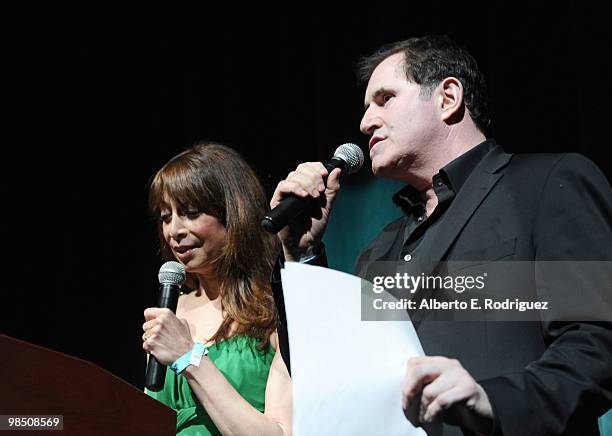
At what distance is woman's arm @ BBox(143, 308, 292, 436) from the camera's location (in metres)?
1.86

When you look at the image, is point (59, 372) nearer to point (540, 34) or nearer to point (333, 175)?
point (333, 175)

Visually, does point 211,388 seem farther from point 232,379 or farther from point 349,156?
point 349,156

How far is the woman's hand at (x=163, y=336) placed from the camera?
1.84 m

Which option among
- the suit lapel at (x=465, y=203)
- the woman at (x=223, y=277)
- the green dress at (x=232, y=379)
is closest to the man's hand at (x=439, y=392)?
the suit lapel at (x=465, y=203)

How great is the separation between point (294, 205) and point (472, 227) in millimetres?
304

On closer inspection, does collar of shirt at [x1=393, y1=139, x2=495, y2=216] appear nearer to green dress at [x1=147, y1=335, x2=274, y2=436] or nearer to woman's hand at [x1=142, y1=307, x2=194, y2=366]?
woman's hand at [x1=142, y1=307, x2=194, y2=366]

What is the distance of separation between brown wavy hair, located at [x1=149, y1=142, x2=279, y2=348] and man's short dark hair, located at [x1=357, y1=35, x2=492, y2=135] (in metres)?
0.65

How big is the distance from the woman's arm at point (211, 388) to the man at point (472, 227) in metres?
0.41

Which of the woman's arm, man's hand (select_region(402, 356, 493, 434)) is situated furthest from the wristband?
man's hand (select_region(402, 356, 493, 434))

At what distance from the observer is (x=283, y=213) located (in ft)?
4.63

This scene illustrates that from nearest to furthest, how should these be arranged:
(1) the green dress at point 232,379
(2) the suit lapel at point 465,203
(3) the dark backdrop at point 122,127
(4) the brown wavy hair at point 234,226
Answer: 1. (2) the suit lapel at point 465,203
2. (1) the green dress at point 232,379
3. (4) the brown wavy hair at point 234,226
4. (3) the dark backdrop at point 122,127

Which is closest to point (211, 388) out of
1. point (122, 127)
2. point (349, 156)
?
point (349, 156)

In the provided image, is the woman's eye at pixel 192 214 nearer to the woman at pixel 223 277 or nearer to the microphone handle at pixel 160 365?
the woman at pixel 223 277

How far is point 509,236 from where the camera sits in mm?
1321
